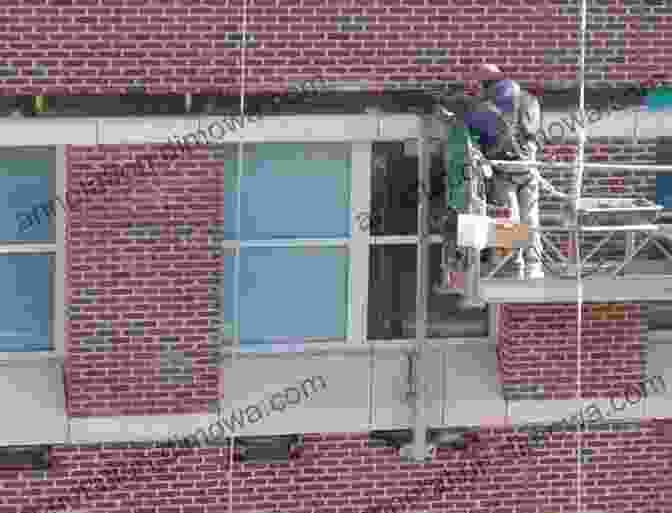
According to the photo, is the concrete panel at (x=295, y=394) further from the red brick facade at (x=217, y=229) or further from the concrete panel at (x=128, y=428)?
the concrete panel at (x=128, y=428)

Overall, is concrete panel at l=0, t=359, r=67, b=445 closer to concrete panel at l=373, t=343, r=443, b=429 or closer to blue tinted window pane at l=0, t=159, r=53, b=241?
blue tinted window pane at l=0, t=159, r=53, b=241

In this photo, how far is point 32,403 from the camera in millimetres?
20984

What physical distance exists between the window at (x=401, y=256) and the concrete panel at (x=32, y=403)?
2974mm

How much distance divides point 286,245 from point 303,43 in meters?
1.96

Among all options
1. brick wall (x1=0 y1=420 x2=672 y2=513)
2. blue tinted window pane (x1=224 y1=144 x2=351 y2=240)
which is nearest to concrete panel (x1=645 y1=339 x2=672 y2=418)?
brick wall (x1=0 y1=420 x2=672 y2=513)

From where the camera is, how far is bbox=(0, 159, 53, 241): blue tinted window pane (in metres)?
20.9

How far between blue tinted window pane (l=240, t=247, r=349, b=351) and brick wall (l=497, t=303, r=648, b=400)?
5.10ft

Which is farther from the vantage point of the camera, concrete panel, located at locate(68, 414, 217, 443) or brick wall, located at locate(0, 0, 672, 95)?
concrete panel, located at locate(68, 414, 217, 443)

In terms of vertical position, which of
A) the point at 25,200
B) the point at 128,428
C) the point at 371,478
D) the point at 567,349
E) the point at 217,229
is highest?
the point at 25,200

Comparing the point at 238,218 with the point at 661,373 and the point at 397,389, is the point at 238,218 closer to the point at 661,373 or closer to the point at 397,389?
the point at 397,389

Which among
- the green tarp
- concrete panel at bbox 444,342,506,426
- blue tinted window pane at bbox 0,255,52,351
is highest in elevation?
the green tarp

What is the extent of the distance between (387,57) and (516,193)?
1672mm

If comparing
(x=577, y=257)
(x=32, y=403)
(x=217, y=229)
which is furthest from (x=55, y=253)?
(x=577, y=257)

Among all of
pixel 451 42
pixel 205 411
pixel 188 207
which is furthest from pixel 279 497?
pixel 451 42
